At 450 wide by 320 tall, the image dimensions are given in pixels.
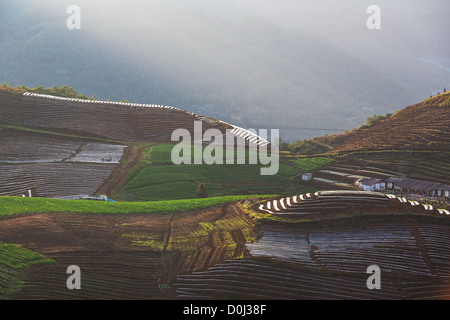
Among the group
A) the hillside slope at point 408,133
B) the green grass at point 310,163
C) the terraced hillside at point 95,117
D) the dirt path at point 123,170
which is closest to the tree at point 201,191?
the dirt path at point 123,170

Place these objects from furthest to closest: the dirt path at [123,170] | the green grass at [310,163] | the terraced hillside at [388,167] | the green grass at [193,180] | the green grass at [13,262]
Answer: the green grass at [310,163] → the terraced hillside at [388,167] → the dirt path at [123,170] → the green grass at [193,180] → the green grass at [13,262]

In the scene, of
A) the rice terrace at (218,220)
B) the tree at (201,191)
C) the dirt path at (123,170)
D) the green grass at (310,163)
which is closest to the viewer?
the rice terrace at (218,220)

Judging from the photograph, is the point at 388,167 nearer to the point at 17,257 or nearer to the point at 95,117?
the point at 95,117

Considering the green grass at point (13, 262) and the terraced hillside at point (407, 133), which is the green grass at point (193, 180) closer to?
the terraced hillside at point (407, 133)

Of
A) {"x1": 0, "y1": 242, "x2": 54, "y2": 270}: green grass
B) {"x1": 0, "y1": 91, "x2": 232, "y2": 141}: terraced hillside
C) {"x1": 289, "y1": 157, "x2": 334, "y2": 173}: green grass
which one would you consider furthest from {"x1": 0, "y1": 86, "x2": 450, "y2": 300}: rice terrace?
{"x1": 0, "y1": 91, "x2": 232, "y2": 141}: terraced hillside

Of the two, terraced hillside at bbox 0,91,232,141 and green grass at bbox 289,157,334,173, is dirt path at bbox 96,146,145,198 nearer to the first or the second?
terraced hillside at bbox 0,91,232,141

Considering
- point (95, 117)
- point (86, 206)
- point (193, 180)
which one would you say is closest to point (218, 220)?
point (86, 206)
